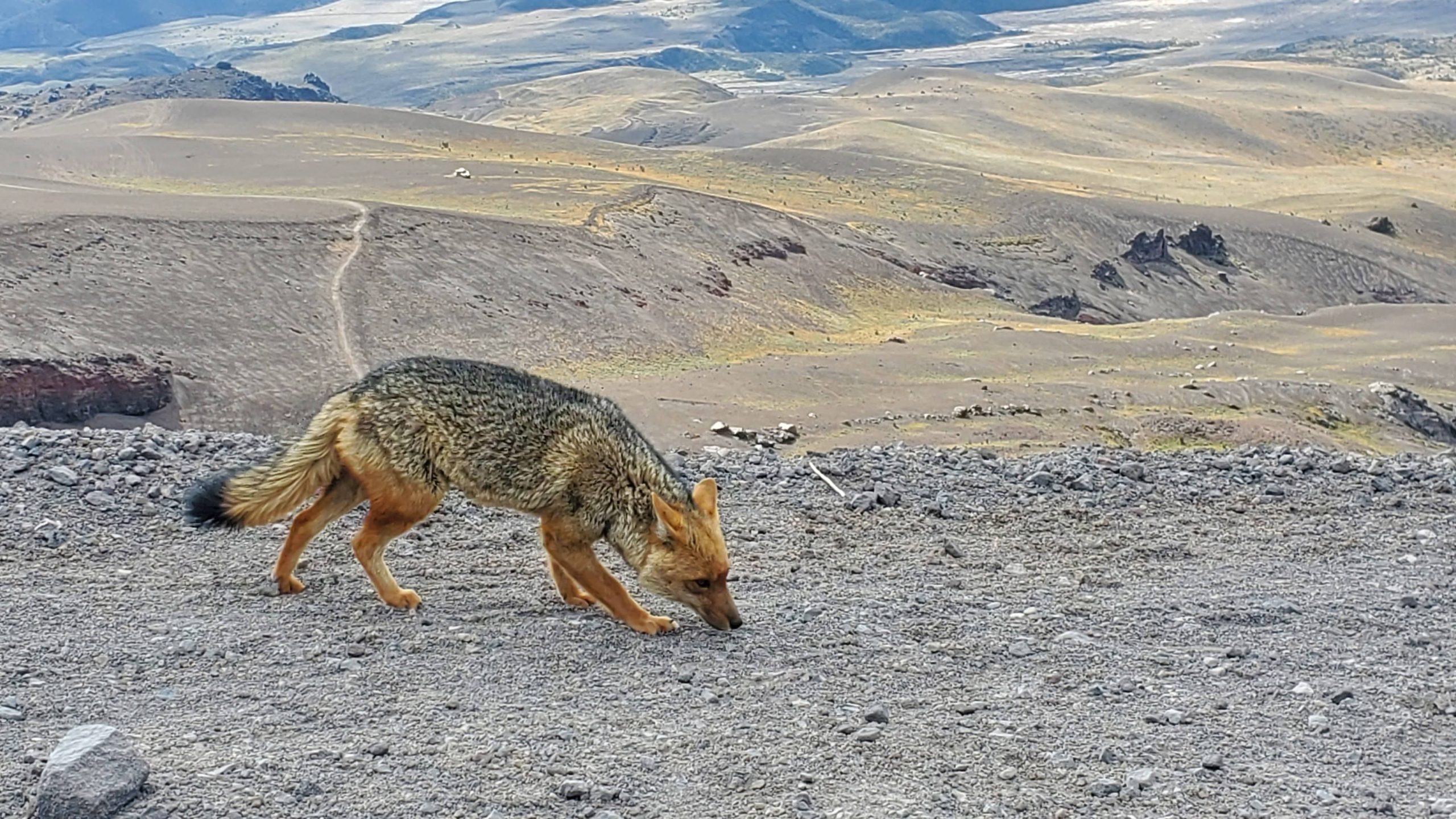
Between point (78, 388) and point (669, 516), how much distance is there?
20.2m

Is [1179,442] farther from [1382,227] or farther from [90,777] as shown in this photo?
[1382,227]

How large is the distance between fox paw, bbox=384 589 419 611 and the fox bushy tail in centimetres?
78

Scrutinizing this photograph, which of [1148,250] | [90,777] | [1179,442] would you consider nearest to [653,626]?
[90,777]

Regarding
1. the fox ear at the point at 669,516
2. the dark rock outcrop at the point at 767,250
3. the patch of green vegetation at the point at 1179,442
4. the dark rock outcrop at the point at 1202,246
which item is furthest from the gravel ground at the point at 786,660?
the dark rock outcrop at the point at 1202,246

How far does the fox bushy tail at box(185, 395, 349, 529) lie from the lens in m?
7.69

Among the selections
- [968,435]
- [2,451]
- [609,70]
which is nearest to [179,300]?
[968,435]

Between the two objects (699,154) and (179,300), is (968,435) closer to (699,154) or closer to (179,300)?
(179,300)

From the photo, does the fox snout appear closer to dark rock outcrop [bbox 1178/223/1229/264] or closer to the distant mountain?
dark rock outcrop [bbox 1178/223/1229/264]

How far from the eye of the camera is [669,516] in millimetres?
7625

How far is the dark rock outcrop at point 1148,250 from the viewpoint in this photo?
61.3 meters

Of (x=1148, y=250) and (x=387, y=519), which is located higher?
(x=387, y=519)

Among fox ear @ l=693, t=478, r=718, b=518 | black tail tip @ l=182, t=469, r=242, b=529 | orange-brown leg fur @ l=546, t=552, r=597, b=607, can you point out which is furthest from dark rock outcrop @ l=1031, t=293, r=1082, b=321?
black tail tip @ l=182, t=469, r=242, b=529

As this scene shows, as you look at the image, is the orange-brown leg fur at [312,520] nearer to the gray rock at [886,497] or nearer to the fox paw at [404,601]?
the fox paw at [404,601]

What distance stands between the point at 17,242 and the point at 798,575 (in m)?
26.5
